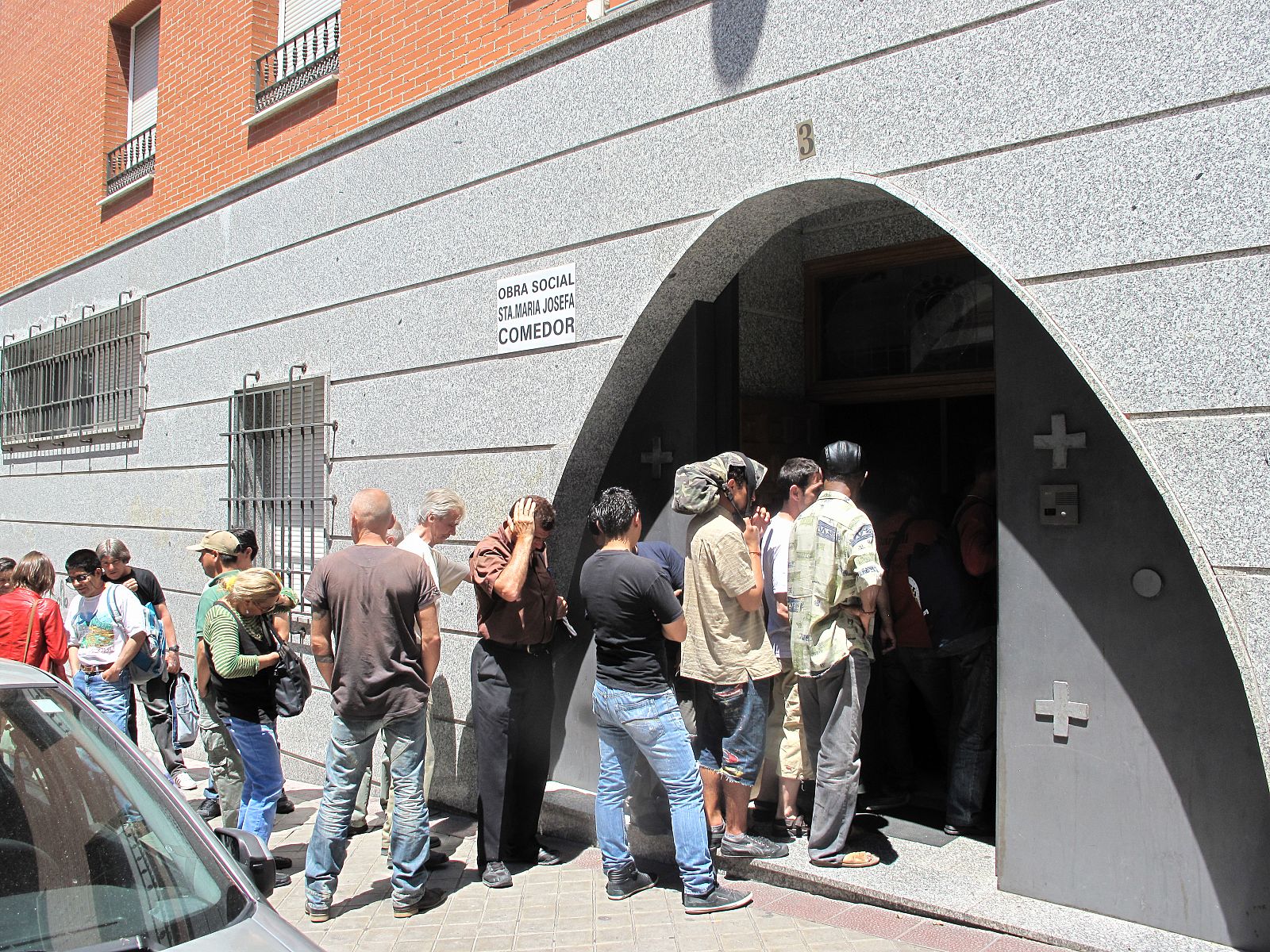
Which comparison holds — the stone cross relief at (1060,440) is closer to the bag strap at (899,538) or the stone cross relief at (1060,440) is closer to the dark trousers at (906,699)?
the bag strap at (899,538)

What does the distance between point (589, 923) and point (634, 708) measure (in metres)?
0.92

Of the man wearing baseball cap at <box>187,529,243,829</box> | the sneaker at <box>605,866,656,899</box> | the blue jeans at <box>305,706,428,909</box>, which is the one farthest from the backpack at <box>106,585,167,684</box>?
the sneaker at <box>605,866,656,899</box>

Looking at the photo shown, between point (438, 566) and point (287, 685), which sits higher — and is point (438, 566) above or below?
above

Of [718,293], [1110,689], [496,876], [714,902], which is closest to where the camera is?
[1110,689]

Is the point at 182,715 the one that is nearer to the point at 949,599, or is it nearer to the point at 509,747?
the point at 509,747

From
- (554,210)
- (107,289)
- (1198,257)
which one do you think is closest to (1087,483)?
(1198,257)

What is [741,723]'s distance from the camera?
16.1 ft

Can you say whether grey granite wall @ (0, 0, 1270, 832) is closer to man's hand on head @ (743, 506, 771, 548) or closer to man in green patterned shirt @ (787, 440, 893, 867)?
man's hand on head @ (743, 506, 771, 548)

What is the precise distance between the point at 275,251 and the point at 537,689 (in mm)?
4610

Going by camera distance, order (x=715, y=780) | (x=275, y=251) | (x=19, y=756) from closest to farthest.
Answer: (x=19, y=756) → (x=715, y=780) → (x=275, y=251)

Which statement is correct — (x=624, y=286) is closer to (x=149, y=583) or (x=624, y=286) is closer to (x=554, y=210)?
(x=554, y=210)

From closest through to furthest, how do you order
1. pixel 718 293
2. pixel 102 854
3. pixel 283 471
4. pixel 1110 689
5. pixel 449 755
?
pixel 102 854, pixel 1110 689, pixel 718 293, pixel 449 755, pixel 283 471

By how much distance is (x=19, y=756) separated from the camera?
8.98 feet

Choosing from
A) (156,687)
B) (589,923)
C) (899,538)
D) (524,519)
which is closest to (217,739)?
(156,687)
